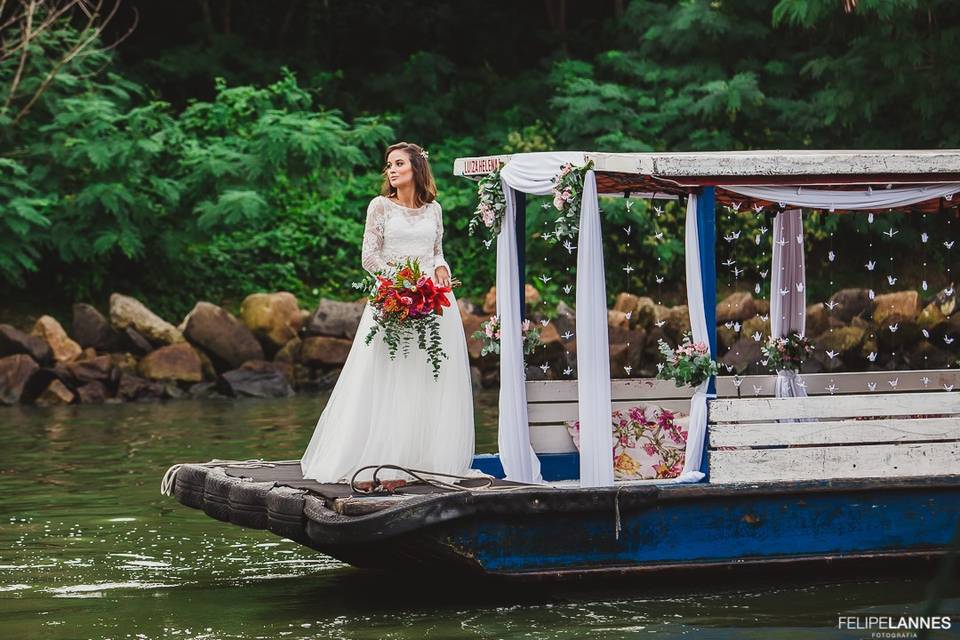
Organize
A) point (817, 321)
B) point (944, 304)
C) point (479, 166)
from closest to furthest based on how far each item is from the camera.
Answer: point (479, 166), point (944, 304), point (817, 321)

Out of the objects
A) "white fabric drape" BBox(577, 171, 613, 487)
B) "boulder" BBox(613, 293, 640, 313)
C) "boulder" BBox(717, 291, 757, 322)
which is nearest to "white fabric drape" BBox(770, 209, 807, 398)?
"white fabric drape" BBox(577, 171, 613, 487)

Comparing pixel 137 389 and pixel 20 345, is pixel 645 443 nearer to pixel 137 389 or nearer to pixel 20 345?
pixel 137 389

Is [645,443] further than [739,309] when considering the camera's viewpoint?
No

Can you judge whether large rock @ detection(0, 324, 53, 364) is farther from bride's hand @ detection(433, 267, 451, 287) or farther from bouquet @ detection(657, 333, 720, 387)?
bouquet @ detection(657, 333, 720, 387)

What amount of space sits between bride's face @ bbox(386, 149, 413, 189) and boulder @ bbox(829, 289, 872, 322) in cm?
1313

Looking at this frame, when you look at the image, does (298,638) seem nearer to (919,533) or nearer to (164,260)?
(919,533)

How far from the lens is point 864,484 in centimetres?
766

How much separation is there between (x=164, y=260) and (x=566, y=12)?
10403 millimetres

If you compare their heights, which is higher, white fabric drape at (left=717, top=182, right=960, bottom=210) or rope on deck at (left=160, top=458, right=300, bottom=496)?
white fabric drape at (left=717, top=182, right=960, bottom=210)

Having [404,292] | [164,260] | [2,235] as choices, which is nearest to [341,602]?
[404,292]

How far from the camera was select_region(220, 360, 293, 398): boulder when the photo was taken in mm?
20109

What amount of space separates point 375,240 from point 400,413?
0.93m

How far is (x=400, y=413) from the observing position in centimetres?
807

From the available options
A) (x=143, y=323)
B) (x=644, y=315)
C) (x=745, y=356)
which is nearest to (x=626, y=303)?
(x=644, y=315)
